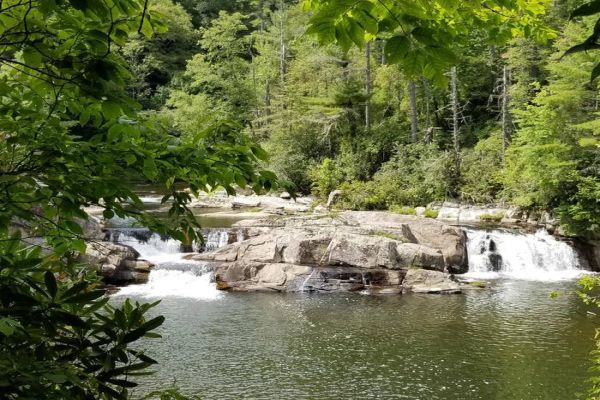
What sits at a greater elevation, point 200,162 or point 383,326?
point 200,162

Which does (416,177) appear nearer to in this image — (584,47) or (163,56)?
(584,47)

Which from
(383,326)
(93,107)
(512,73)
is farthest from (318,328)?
(512,73)

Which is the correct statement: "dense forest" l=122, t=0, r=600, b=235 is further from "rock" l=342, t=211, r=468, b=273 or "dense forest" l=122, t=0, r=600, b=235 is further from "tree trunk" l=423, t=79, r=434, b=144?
"rock" l=342, t=211, r=468, b=273

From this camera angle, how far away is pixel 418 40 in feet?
4.15

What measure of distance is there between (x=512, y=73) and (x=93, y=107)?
93.1 feet

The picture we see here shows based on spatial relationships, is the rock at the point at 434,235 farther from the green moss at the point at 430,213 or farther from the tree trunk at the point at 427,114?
the tree trunk at the point at 427,114

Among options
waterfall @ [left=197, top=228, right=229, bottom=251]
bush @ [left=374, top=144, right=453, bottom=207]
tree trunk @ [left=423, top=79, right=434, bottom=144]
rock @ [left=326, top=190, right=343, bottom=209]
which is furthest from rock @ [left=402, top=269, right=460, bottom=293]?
tree trunk @ [left=423, top=79, right=434, bottom=144]

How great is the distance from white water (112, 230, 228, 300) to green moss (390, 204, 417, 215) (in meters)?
8.43

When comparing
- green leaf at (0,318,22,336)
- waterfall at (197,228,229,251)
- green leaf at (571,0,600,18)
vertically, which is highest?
green leaf at (571,0,600,18)

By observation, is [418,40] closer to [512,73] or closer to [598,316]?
[598,316]

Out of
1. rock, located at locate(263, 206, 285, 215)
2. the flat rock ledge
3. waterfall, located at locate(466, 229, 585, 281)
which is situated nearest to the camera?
the flat rock ledge

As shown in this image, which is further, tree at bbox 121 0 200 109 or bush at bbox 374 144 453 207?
tree at bbox 121 0 200 109

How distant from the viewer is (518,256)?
15781mm

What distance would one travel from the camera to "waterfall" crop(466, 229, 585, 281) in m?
15.4
